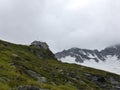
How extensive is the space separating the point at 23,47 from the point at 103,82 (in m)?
55.4

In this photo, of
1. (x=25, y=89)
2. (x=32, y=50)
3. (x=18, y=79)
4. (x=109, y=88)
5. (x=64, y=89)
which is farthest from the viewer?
(x=32, y=50)

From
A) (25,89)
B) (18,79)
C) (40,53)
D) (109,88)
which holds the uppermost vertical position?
(40,53)

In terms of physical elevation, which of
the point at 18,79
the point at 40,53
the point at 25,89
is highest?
the point at 40,53

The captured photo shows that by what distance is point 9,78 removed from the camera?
131 feet

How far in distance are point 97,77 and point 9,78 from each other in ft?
481

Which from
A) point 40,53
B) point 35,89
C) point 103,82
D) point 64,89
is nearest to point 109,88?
point 103,82

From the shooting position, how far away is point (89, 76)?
177 metres

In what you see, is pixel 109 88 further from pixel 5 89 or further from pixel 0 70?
pixel 5 89

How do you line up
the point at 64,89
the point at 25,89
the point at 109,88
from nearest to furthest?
the point at 25,89
the point at 64,89
the point at 109,88

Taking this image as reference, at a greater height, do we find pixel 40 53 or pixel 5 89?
pixel 40 53

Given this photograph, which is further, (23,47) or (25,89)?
(23,47)

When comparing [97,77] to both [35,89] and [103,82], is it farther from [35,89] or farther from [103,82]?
[35,89]

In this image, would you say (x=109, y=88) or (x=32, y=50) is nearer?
(x=109, y=88)

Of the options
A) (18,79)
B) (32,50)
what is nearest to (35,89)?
(18,79)
